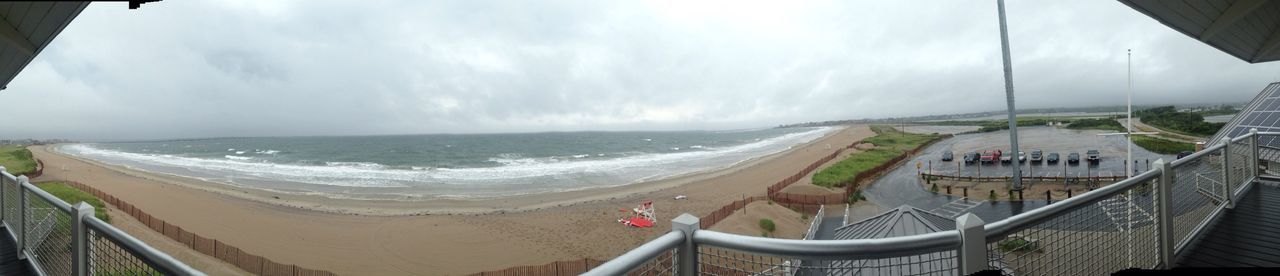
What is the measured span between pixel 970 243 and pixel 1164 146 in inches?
1868

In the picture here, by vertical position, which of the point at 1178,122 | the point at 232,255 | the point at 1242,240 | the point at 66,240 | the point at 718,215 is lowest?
the point at 718,215

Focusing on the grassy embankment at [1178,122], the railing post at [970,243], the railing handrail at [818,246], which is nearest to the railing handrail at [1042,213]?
the railing post at [970,243]

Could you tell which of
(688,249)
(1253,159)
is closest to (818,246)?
(688,249)

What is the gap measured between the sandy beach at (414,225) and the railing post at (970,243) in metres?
12.7

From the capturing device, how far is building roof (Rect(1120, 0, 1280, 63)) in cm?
A: 431

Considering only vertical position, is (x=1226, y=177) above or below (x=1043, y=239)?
above

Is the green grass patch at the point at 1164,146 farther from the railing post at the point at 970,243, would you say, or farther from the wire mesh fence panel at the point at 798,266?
the railing post at the point at 970,243

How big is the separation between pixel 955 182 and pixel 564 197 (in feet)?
64.9

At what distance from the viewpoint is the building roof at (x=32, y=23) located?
7.80ft

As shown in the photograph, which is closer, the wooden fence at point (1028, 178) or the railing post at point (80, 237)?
the railing post at point (80, 237)

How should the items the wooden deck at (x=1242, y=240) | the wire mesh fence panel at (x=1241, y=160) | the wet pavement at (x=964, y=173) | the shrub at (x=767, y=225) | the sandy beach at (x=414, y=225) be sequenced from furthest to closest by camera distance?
the wet pavement at (x=964, y=173) → the shrub at (x=767, y=225) → the sandy beach at (x=414, y=225) → the wire mesh fence panel at (x=1241, y=160) → the wooden deck at (x=1242, y=240)

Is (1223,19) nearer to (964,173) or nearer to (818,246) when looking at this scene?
(818,246)

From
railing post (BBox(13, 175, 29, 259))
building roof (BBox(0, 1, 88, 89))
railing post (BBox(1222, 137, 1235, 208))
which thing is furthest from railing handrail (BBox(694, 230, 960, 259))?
railing post (BBox(13, 175, 29, 259))

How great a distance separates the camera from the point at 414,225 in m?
18.1
